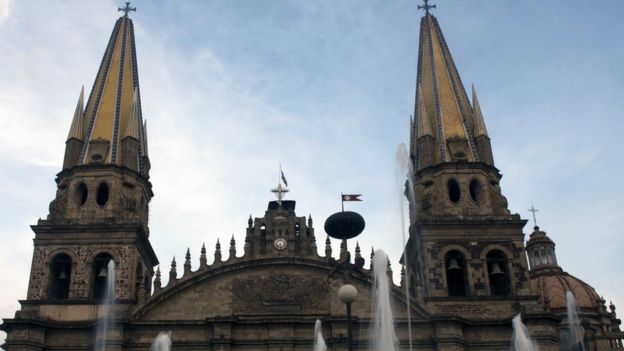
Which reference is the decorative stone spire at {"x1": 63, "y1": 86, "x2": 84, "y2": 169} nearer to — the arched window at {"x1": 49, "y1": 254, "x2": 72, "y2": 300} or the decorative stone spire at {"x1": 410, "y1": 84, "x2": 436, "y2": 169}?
the arched window at {"x1": 49, "y1": 254, "x2": 72, "y2": 300}

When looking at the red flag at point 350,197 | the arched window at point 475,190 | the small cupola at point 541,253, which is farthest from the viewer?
the small cupola at point 541,253

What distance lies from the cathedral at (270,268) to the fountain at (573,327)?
14296mm

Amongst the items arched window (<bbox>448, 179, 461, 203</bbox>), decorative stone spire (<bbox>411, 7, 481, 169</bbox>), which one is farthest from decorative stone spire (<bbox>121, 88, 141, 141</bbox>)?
arched window (<bbox>448, 179, 461, 203</bbox>)

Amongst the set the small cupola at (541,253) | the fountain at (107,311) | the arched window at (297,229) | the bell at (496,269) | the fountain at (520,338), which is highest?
the small cupola at (541,253)

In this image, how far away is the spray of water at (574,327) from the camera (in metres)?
47.9

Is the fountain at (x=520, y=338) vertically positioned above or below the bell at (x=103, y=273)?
below

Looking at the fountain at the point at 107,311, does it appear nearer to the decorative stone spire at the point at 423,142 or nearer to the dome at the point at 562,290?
the decorative stone spire at the point at 423,142

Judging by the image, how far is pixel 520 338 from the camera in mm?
32531

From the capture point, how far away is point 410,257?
39.4 m

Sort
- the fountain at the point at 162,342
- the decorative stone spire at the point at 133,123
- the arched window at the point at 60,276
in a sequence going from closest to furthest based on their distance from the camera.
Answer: the fountain at the point at 162,342 → the arched window at the point at 60,276 → the decorative stone spire at the point at 133,123

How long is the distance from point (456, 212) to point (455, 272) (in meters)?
2.95

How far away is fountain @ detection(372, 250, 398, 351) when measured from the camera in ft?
82.1

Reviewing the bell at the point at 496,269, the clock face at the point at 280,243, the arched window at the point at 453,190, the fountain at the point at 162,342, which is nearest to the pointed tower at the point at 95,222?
the fountain at the point at 162,342

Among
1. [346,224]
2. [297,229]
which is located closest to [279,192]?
[297,229]
